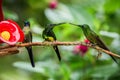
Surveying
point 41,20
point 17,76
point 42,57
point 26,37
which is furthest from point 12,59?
point 26,37

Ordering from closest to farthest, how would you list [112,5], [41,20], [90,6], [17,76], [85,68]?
1. [85,68]
2. [112,5]
3. [90,6]
4. [17,76]
5. [41,20]

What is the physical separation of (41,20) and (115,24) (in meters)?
0.98

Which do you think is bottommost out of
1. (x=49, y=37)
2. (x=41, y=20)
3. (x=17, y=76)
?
(x=17, y=76)

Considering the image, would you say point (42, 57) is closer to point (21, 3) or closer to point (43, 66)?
point (43, 66)

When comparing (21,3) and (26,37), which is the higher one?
(26,37)

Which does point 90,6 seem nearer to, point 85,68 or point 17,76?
point 85,68

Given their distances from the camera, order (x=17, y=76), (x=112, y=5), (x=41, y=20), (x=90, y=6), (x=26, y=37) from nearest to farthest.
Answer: (x=26, y=37) < (x=112, y=5) < (x=90, y=6) < (x=17, y=76) < (x=41, y=20)

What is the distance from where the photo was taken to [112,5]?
1860 millimetres

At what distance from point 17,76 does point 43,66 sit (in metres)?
0.81

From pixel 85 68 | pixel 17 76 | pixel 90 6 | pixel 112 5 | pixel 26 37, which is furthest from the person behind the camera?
pixel 17 76

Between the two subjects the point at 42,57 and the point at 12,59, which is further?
the point at 12,59

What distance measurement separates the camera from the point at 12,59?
2.53 metres

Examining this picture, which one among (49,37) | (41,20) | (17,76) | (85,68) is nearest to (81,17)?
(85,68)

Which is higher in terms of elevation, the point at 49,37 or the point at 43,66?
the point at 49,37
